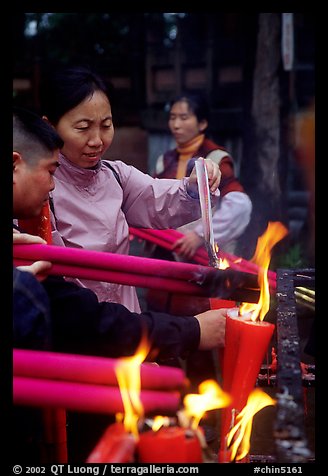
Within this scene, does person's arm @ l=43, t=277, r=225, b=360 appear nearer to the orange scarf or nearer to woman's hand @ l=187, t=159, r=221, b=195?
woman's hand @ l=187, t=159, r=221, b=195

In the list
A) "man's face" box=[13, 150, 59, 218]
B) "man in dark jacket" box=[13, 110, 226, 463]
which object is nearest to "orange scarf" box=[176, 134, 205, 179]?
"man in dark jacket" box=[13, 110, 226, 463]

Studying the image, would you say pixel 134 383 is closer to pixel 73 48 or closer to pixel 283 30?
pixel 283 30

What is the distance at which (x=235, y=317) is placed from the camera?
2.44m

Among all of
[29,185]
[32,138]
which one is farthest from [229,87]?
[29,185]

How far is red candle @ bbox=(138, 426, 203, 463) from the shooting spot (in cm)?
188

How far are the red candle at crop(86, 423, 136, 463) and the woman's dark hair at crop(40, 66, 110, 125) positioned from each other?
1.81m

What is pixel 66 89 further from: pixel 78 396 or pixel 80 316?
pixel 78 396

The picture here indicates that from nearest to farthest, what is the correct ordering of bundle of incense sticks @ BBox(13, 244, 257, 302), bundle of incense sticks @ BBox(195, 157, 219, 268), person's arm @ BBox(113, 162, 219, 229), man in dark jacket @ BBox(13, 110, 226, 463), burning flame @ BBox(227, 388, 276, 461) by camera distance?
man in dark jacket @ BBox(13, 110, 226, 463)
bundle of incense sticks @ BBox(13, 244, 257, 302)
burning flame @ BBox(227, 388, 276, 461)
bundle of incense sticks @ BBox(195, 157, 219, 268)
person's arm @ BBox(113, 162, 219, 229)

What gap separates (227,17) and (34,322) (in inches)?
452

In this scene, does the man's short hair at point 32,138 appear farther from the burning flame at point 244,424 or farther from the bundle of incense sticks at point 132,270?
the burning flame at point 244,424

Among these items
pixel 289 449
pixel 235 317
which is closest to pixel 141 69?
pixel 235 317

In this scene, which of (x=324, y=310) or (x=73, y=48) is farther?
(x=73, y=48)

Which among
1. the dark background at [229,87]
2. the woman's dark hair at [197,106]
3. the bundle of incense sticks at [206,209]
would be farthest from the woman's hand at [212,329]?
the dark background at [229,87]

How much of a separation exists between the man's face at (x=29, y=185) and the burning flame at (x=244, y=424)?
1127 mm
